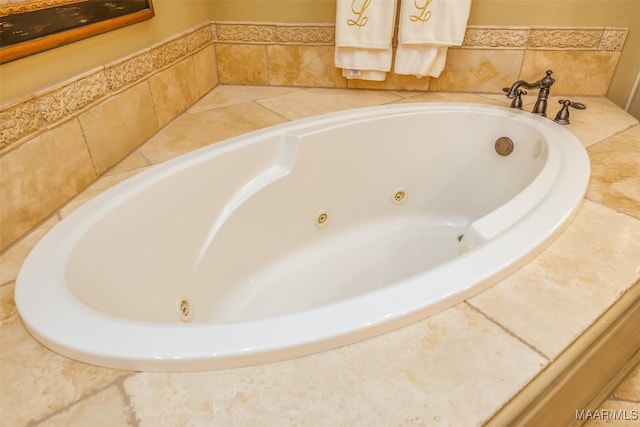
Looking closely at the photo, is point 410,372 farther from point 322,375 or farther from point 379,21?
point 379,21

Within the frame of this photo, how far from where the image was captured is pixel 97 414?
0.52 m

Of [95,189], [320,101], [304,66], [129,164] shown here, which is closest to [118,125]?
[129,164]

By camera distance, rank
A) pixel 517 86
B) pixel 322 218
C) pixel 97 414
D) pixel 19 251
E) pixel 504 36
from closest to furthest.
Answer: pixel 97 414, pixel 19 251, pixel 517 86, pixel 322 218, pixel 504 36

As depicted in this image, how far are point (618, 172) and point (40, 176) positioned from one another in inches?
56.7

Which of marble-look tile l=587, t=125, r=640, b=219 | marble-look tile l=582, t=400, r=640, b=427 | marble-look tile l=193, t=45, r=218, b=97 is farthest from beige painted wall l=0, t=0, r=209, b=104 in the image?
marble-look tile l=582, t=400, r=640, b=427

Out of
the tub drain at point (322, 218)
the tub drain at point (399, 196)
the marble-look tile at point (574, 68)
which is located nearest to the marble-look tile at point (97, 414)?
the tub drain at point (322, 218)

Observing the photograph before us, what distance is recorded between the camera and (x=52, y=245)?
2.63 feet

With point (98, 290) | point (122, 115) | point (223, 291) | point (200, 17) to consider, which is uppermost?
point (200, 17)

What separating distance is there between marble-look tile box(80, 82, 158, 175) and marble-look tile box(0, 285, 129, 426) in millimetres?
586

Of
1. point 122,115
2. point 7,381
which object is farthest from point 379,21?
point 7,381

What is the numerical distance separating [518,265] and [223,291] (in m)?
0.83

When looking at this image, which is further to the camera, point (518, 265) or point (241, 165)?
point (241, 165)

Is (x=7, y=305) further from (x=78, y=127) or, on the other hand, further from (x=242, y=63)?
(x=242, y=63)

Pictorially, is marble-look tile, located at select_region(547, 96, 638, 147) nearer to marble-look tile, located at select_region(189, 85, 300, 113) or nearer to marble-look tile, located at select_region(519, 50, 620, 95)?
marble-look tile, located at select_region(519, 50, 620, 95)
